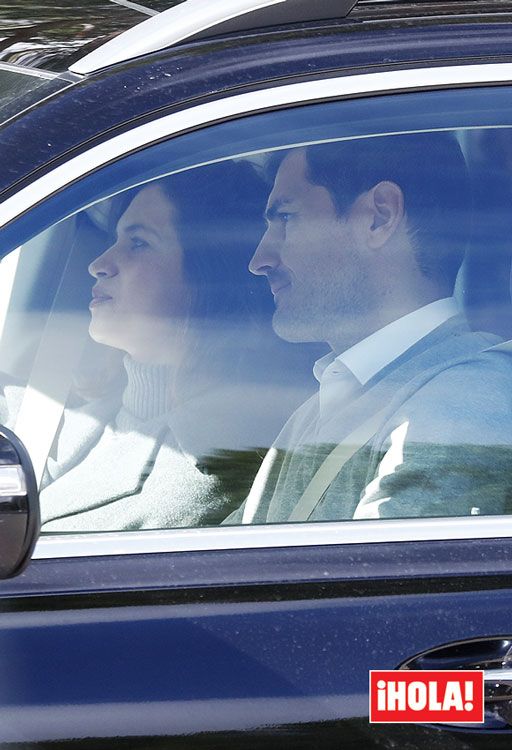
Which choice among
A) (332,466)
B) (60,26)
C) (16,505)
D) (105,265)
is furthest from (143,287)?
(60,26)

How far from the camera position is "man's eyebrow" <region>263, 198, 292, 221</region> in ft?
5.38

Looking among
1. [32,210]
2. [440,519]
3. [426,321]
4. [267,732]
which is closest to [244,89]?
[32,210]

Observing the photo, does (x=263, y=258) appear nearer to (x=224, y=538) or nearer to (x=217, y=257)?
(x=217, y=257)

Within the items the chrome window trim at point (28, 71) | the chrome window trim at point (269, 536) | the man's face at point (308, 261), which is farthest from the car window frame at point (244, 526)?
the chrome window trim at point (28, 71)

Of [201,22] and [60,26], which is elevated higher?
[60,26]

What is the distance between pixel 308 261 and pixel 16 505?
64cm

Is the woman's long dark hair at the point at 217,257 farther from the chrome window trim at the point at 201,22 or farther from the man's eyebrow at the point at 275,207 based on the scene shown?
the chrome window trim at the point at 201,22

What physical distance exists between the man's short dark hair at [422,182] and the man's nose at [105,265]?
319mm

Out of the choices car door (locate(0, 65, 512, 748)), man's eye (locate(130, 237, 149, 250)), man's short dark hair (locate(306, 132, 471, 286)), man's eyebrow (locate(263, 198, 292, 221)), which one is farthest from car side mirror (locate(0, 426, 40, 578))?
man's short dark hair (locate(306, 132, 471, 286))

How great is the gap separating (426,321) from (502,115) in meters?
0.33

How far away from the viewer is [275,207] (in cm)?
164

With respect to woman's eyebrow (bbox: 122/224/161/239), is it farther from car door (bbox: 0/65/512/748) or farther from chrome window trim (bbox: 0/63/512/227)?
chrome window trim (bbox: 0/63/512/227)

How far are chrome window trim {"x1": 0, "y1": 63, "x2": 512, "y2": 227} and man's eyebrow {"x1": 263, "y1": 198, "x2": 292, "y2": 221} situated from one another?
0.50 feet

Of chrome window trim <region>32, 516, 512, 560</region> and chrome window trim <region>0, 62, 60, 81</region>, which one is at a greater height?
chrome window trim <region>0, 62, 60, 81</region>
